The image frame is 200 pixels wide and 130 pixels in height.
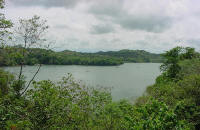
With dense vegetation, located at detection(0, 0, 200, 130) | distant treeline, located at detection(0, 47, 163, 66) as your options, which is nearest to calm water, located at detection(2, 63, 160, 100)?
distant treeline, located at detection(0, 47, 163, 66)

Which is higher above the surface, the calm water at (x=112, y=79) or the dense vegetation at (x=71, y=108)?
the dense vegetation at (x=71, y=108)

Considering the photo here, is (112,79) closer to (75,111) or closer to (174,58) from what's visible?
(174,58)

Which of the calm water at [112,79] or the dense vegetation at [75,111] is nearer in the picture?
the dense vegetation at [75,111]

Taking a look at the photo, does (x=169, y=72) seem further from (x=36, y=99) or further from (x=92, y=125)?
(x=36, y=99)

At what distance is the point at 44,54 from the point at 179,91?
9.37 m

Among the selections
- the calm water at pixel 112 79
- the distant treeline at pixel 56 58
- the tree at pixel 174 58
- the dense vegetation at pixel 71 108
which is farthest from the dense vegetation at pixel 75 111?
the tree at pixel 174 58

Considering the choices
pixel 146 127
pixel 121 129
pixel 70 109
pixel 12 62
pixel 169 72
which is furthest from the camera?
pixel 169 72

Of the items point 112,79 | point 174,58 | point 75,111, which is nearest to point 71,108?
point 75,111

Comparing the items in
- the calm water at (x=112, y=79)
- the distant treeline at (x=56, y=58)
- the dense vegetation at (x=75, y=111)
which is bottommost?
the calm water at (x=112, y=79)

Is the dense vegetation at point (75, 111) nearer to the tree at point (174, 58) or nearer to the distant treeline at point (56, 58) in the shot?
the distant treeline at point (56, 58)

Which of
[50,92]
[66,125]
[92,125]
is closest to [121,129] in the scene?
[92,125]

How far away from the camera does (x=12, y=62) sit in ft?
24.7

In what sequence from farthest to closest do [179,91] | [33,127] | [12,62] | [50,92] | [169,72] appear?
1. [169,72]
2. [179,91]
3. [12,62]
4. [50,92]
5. [33,127]

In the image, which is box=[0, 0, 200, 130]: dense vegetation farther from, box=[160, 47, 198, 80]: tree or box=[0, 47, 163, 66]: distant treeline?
box=[160, 47, 198, 80]: tree
